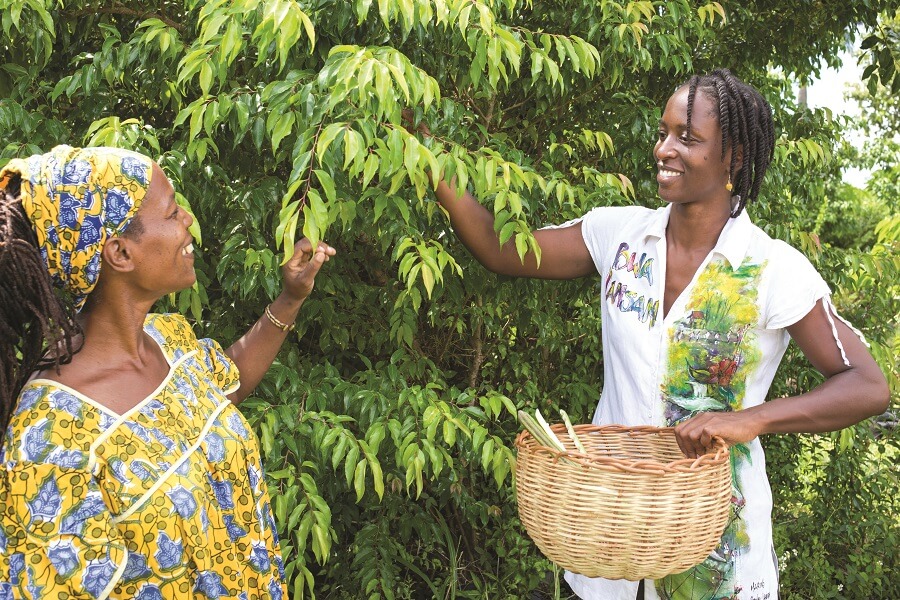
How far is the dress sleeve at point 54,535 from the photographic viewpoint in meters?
1.56

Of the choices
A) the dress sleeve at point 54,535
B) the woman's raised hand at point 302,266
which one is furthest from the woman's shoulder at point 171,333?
the dress sleeve at point 54,535

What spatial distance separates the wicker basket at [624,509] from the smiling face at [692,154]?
0.67 meters

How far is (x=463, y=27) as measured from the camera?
2.18m

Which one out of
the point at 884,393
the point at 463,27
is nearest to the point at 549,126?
the point at 463,27

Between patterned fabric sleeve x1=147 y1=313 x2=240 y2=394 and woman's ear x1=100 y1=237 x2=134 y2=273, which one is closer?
woman's ear x1=100 y1=237 x2=134 y2=273

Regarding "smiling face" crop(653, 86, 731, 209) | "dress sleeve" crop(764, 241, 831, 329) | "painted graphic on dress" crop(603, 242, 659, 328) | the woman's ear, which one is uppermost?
"smiling face" crop(653, 86, 731, 209)

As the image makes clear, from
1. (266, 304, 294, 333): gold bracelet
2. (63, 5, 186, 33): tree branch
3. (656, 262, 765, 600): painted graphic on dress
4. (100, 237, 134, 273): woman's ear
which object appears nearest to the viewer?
(100, 237, 134, 273): woman's ear

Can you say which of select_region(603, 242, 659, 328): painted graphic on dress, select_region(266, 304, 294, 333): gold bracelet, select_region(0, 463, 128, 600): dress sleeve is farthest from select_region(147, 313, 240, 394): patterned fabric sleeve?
select_region(603, 242, 659, 328): painted graphic on dress

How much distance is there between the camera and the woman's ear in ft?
5.68

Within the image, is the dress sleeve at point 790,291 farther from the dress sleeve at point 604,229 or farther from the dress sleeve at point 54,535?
the dress sleeve at point 54,535

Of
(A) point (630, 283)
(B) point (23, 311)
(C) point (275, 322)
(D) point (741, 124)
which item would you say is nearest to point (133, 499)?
(B) point (23, 311)

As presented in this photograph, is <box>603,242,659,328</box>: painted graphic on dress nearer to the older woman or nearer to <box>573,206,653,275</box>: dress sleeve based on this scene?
<box>573,206,653,275</box>: dress sleeve

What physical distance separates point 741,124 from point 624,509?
3.50ft

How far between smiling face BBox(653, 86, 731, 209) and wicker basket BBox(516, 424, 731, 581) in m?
0.67
